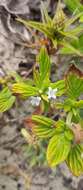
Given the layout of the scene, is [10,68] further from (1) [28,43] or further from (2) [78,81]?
(2) [78,81]

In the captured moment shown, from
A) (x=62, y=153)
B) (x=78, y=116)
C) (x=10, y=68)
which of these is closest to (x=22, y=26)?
(x=10, y=68)

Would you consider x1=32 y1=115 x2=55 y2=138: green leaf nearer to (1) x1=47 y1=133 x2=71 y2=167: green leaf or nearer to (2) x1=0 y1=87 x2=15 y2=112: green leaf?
(1) x1=47 y1=133 x2=71 y2=167: green leaf

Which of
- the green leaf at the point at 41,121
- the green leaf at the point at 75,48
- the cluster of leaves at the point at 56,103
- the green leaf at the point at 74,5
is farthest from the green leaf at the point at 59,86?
the green leaf at the point at 74,5

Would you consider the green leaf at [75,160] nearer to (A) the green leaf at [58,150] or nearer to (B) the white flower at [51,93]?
(A) the green leaf at [58,150]

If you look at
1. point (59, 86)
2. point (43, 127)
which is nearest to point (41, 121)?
point (43, 127)

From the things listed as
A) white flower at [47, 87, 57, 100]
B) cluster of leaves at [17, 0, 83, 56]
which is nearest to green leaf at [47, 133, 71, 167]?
white flower at [47, 87, 57, 100]
